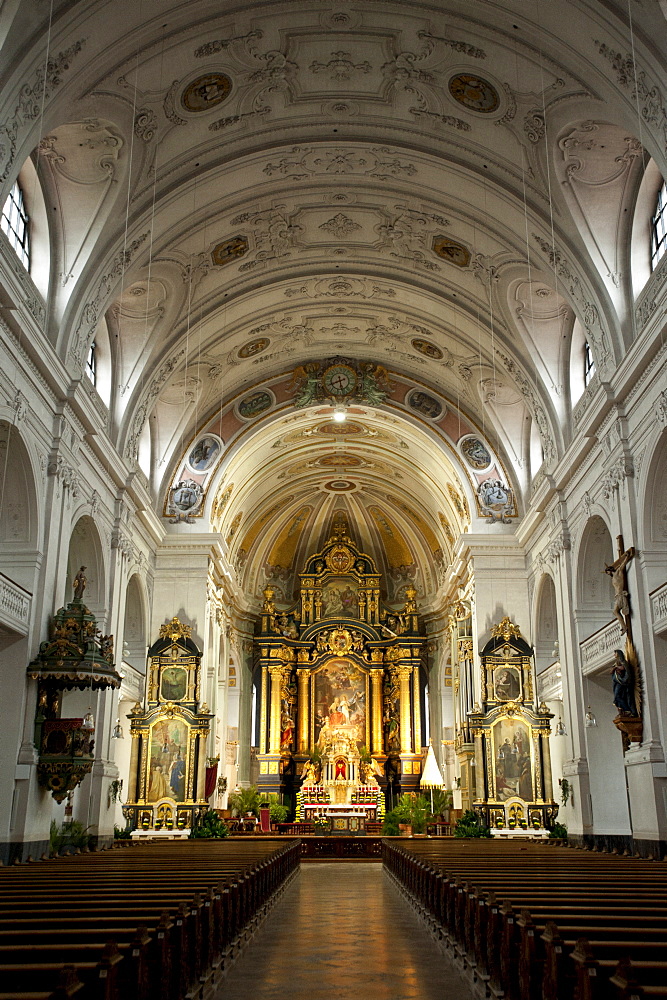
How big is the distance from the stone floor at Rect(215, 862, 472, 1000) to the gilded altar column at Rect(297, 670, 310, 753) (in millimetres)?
21881

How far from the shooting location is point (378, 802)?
1230 inches

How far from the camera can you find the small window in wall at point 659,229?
1495cm

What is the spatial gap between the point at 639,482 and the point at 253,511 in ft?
62.1

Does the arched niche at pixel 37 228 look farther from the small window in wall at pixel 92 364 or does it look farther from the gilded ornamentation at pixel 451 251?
the gilded ornamentation at pixel 451 251

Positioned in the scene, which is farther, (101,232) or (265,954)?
(101,232)

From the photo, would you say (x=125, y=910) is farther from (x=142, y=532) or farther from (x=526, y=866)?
(x=142, y=532)

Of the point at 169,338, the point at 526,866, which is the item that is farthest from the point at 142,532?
the point at 526,866

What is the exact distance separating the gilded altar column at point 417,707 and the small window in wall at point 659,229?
70.9 feet

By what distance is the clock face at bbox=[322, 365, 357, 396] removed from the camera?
25.5 m

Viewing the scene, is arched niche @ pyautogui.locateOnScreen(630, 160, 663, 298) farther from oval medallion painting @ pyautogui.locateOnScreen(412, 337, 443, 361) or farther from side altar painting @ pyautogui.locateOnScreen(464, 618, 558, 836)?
side altar painting @ pyautogui.locateOnScreen(464, 618, 558, 836)

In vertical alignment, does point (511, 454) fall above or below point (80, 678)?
above

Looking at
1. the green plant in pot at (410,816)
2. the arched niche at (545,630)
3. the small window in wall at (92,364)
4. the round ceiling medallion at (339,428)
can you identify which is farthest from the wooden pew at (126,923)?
the round ceiling medallion at (339,428)

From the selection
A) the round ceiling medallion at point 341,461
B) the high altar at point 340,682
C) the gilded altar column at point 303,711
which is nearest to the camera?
the round ceiling medallion at point 341,461

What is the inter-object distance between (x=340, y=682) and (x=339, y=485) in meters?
7.66
